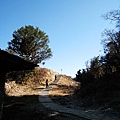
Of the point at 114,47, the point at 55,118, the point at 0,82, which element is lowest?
the point at 55,118

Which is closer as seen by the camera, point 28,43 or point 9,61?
point 9,61

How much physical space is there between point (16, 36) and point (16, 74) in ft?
32.2

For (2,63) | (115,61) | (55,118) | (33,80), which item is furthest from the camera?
(33,80)

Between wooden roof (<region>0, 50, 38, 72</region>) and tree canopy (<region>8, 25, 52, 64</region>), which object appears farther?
tree canopy (<region>8, 25, 52, 64</region>)

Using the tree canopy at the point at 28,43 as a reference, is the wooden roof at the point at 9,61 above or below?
below

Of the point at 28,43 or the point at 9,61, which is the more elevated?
the point at 28,43

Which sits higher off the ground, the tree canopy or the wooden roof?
the tree canopy

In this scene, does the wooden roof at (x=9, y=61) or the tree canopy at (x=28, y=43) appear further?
the tree canopy at (x=28, y=43)

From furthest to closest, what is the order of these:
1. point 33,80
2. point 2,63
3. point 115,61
A: point 33,80 < point 115,61 < point 2,63

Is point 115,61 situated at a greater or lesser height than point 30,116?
greater

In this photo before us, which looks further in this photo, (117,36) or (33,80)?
(33,80)

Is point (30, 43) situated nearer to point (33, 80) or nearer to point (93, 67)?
point (33, 80)

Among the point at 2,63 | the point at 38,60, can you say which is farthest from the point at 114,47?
the point at 38,60

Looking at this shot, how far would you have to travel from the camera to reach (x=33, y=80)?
37.1 metres
